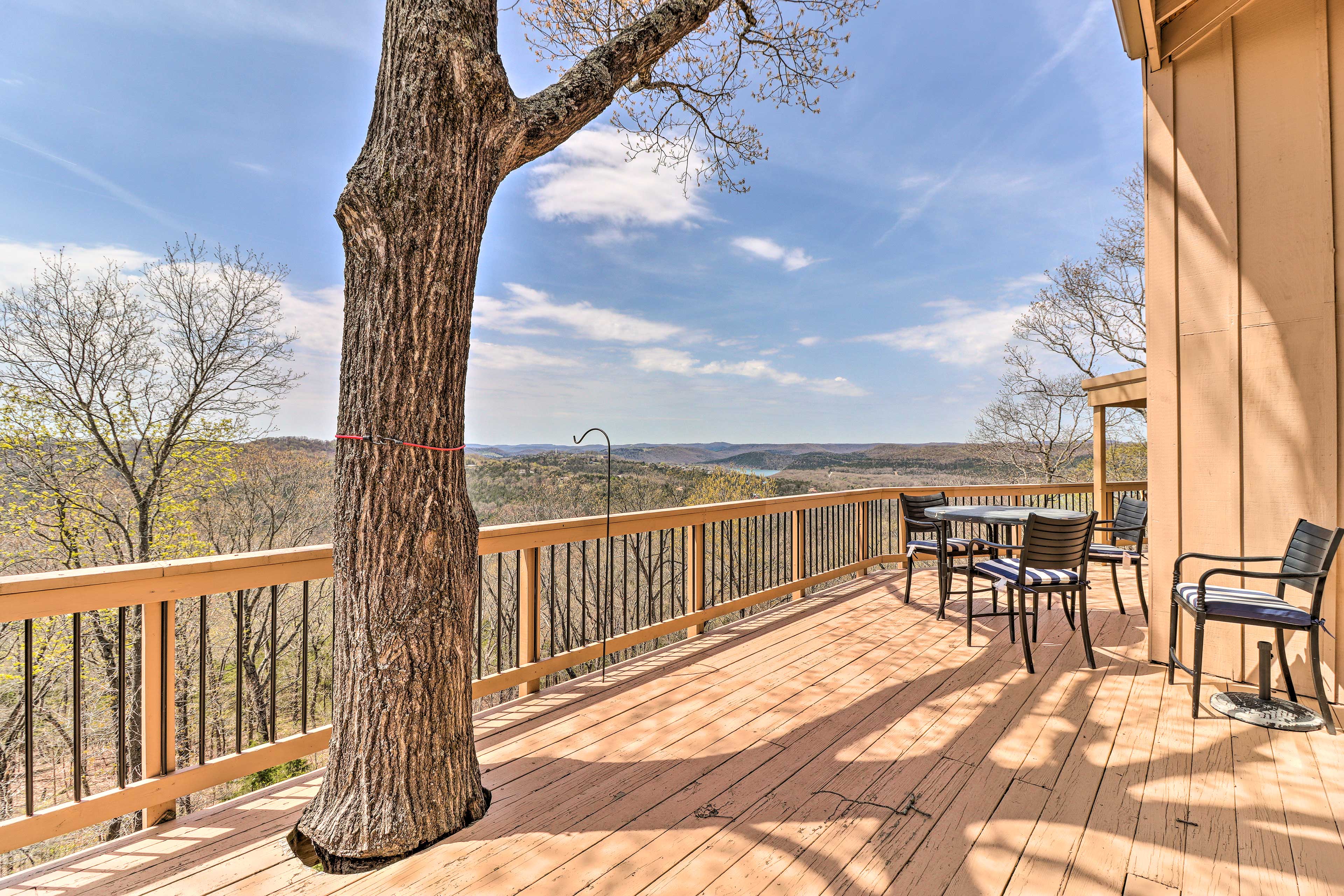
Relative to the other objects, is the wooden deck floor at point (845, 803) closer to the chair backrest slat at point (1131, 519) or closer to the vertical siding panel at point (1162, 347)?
the vertical siding panel at point (1162, 347)

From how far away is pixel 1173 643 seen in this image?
2.93 m

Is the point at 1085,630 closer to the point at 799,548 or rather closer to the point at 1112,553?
the point at 1112,553

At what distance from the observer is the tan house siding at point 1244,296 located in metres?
2.65

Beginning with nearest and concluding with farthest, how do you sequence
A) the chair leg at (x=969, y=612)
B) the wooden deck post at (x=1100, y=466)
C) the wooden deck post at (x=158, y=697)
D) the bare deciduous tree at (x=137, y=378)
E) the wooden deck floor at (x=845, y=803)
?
the wooden deck floor at (x=845, y=803) → the wooden deck post at (x=158, y=697) → the chair leg at (x=969, y=612) → the wooden deck post at (x=1100, y=466) → the bare deciduous tree at (x=137, y=378)

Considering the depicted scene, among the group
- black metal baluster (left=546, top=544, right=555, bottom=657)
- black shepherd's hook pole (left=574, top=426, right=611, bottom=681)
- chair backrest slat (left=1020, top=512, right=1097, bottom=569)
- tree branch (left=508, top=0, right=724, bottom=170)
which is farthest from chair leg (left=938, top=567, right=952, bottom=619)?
tree branch (left=508, top=0, right=724, bottom=170)

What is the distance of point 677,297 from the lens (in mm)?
17641

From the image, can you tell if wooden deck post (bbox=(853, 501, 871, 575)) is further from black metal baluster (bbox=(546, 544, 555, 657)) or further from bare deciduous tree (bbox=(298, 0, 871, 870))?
bare deciduous tree (bbox=(298, 0, 871, 870))

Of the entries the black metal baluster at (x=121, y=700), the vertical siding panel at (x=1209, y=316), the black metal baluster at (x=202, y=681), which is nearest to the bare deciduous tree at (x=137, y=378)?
the black metal baluster at (x=202, y=681)

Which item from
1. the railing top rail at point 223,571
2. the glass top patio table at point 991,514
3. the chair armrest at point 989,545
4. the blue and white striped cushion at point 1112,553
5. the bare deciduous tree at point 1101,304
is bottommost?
the blue and white striped cushion at point 1112,553

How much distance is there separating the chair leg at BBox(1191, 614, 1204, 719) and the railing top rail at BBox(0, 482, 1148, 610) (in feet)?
8.25

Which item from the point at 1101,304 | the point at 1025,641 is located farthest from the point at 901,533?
the point at 1101,304

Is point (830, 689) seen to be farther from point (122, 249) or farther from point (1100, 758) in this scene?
point (122, 249)

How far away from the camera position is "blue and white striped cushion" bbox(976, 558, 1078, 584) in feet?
10.2

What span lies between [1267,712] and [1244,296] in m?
2.02
